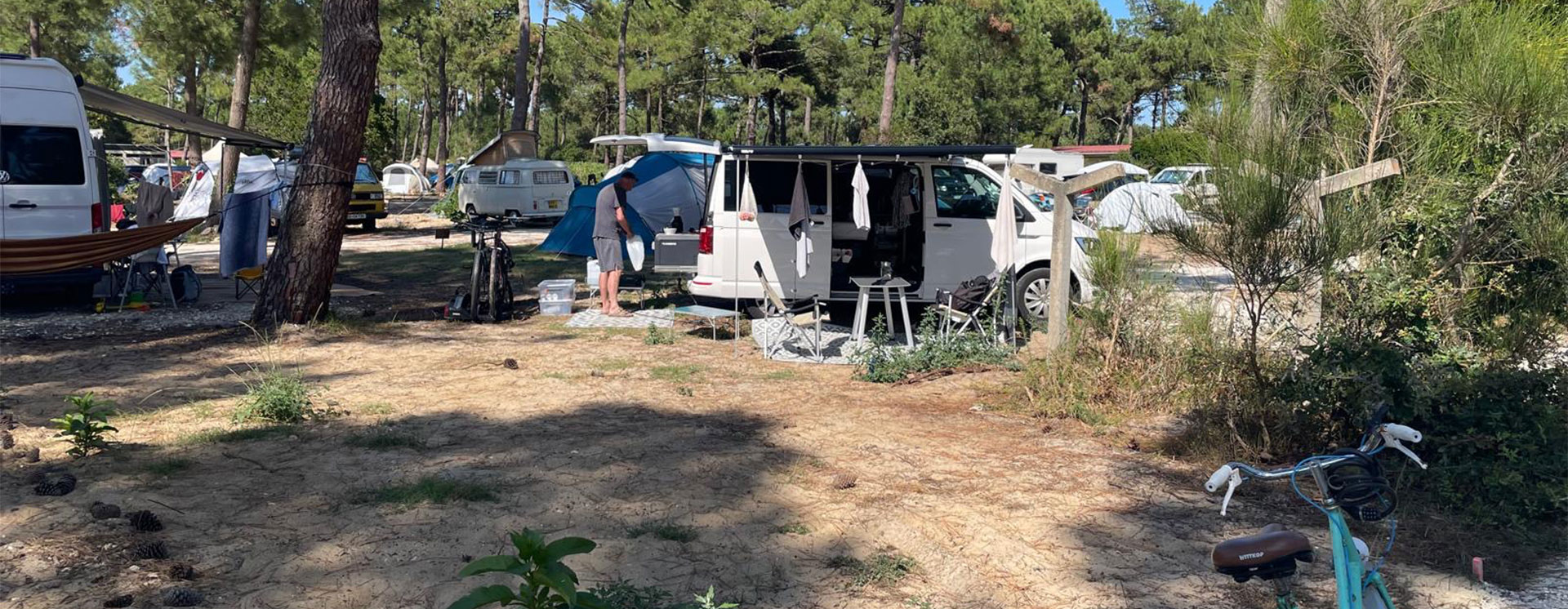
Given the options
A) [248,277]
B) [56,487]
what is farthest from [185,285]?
[56,487]

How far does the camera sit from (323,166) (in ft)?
32.1

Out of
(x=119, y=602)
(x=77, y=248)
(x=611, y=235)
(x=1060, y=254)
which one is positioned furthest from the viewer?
(x=611, y=235)

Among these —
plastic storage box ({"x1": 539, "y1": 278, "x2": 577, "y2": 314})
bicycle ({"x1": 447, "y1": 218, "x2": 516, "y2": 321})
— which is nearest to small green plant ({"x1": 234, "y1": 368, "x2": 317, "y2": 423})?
bicycle ({"x1": 447, "y1": 218, "x2": 516, "y2": 321})

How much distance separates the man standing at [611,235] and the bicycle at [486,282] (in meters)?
0.89

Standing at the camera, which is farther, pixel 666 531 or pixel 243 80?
pixel 243 80

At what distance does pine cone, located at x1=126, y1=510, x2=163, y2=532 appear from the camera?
461 centimetres

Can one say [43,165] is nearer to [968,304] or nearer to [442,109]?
[968,304]

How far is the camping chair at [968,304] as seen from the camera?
9.04 m

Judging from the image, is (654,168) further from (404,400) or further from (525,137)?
(525,137)

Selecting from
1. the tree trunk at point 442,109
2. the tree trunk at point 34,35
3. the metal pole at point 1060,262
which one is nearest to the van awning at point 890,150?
the metal pole at point 1060,262

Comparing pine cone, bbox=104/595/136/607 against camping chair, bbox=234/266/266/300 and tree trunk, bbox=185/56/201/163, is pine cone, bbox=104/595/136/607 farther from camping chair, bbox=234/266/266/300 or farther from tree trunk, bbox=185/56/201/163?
tree trunk, bbox=185/56/201/163

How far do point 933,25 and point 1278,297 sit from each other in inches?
1333

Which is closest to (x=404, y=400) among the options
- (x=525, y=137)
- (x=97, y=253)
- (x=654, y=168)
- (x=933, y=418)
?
(x=933, y=418)

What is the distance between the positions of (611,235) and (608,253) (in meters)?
0.20
